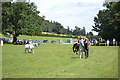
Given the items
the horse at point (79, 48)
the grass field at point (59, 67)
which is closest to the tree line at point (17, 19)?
the horse at point (79, 48)

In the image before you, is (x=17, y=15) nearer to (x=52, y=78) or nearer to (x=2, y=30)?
(x=2, y=30)

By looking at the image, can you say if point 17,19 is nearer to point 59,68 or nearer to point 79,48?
point 79,48

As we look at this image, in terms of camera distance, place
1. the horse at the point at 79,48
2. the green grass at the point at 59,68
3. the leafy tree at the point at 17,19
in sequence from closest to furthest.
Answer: the green grass at the point at 59,68, the horse at the point at 79,48, the leafy tree at the point at 17,19

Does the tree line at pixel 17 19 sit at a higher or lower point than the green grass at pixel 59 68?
higher

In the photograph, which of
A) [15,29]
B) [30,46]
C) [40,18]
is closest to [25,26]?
[15,29]

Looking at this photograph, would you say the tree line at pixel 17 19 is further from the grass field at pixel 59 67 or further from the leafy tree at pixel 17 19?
the grass field at pixel 59 67

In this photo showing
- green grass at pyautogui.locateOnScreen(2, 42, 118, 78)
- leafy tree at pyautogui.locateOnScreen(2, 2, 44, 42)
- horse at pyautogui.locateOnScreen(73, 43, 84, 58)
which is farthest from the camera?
leafy tree at pyautogui.locateOnScreen(2, 2, 44, 42)

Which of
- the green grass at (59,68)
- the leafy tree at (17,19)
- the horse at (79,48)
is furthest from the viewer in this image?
the leafy tree at (17,19)

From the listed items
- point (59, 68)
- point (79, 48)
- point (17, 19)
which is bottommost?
point (59, 68)

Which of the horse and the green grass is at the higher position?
the horse

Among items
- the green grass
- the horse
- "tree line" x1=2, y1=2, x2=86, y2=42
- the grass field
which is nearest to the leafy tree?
"tree line" x1=2, y1=2, x2=86, y2=42

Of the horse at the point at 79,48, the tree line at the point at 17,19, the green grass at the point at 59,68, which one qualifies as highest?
the tree line at the point at 17,19

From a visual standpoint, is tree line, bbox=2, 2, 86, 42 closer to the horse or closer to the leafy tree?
the leafy tree

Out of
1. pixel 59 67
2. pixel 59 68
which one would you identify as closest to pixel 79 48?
pixel 59 67
